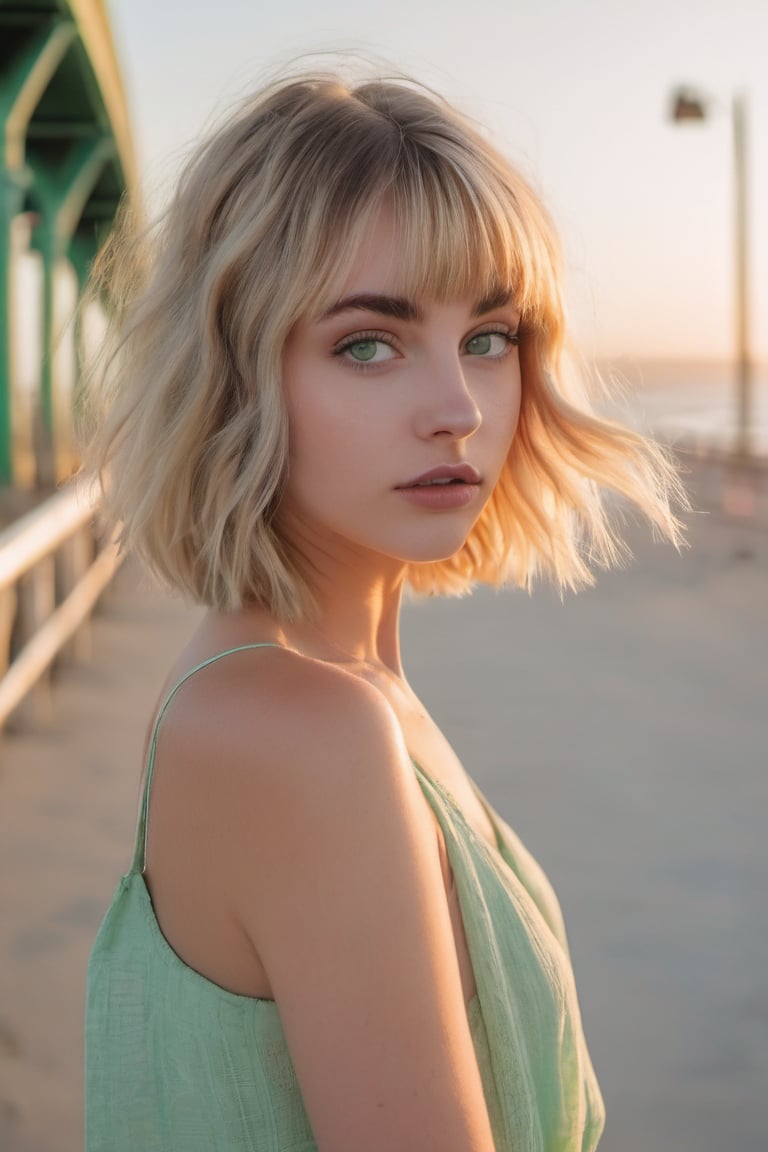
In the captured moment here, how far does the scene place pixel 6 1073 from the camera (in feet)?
9.96

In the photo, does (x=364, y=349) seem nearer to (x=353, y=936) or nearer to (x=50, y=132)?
(x=353, y=936)

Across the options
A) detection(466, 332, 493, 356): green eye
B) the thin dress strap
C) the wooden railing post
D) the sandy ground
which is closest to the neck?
the thin dress strap

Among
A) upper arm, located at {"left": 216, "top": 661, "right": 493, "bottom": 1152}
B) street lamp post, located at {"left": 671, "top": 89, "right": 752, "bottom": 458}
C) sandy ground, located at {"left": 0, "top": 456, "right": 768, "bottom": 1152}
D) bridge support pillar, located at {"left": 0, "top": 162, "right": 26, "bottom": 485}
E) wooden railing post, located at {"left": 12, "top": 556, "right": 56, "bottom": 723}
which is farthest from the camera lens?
street lamp post, located at {"left": 671, "top": 89, "right": 752, "bottom": 458}

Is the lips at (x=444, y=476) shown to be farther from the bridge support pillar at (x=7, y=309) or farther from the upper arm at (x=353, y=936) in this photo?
the bridge support pillar at (x=7, y=309)

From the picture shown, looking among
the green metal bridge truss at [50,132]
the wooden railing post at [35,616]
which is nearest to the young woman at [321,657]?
the green metal bridge truss at [50,132]

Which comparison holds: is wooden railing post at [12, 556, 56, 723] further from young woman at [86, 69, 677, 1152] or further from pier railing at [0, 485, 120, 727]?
young woman at [86, 69, 677, 1152]

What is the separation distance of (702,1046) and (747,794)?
2.00 m

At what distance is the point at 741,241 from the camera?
56.2 feet

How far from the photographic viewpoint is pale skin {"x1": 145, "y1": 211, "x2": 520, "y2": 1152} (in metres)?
1.02

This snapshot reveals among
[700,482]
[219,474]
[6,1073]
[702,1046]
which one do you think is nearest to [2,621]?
[6,1073]

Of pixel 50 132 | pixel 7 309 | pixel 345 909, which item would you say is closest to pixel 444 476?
pixel 345 909

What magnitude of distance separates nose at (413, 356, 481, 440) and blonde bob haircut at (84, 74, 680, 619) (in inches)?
3.1

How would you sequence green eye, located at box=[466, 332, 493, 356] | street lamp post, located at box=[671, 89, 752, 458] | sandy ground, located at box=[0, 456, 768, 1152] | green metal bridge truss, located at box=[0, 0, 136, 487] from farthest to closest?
street lamp post, located at box=[671, 89, 752, 458]
green metal bridge truss, located at box=[0, 0, 136, 487]
sandy ground, located at box=[0, 456, 768, 1152]
green eye, located at box=[466, 332, 493, 356]

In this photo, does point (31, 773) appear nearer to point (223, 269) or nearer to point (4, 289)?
point (4, 289)
